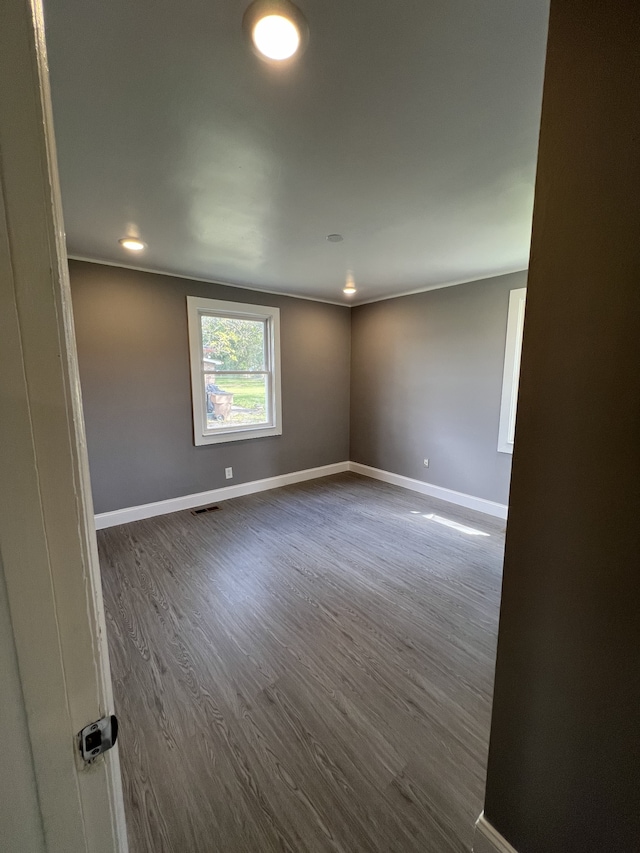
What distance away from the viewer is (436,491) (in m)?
4.25

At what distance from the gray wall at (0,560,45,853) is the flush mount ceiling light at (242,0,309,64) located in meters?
1.45

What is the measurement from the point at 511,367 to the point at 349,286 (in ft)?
6.35

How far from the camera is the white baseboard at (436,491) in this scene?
374cm

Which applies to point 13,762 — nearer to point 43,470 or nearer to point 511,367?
point 43,470

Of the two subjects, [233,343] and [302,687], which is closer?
[302,687]

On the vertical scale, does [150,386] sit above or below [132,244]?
below

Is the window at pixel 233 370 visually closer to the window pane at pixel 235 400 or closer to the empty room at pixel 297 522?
the window pane at pixel 235 400

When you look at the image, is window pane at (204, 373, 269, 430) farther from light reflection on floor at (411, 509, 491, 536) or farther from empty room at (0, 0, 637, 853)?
light reflection on floor at (411, 509, 491, 536)

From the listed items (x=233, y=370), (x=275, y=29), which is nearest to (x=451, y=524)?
(x=233, y=370)

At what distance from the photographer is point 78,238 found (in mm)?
2607

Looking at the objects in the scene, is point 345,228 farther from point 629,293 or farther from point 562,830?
point 562,830

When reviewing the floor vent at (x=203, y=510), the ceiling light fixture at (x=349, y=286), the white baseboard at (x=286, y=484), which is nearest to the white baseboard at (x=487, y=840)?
the white baseboard at (x=286, y=484)

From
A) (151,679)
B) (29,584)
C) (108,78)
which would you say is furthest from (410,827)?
(108,78)

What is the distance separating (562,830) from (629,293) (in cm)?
136
